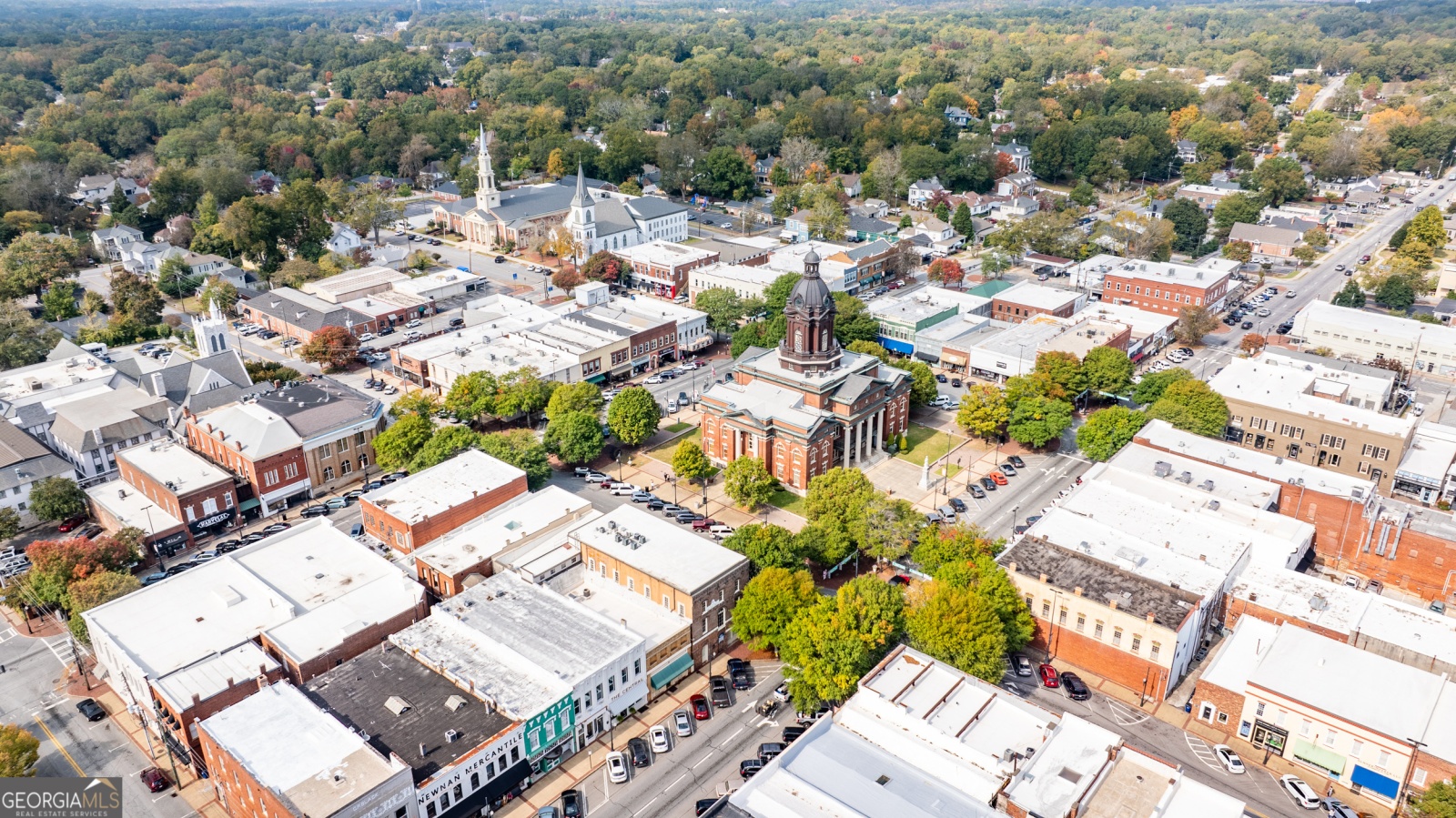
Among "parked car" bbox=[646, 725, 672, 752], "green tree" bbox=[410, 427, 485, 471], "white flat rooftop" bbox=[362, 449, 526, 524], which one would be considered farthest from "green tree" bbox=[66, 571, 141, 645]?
"parked car" bbox=[646, 725, 672, 752]

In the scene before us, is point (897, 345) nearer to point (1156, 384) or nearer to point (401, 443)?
point (1156, 384)

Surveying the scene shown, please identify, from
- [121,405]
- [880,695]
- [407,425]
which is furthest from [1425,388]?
[121,405]

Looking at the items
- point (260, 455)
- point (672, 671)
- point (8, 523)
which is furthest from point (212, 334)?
point (672, 671)

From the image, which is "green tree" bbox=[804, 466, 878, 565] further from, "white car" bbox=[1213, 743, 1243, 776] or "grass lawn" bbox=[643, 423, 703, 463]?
"white car" bbox=[1213, 743, 1243, 776]

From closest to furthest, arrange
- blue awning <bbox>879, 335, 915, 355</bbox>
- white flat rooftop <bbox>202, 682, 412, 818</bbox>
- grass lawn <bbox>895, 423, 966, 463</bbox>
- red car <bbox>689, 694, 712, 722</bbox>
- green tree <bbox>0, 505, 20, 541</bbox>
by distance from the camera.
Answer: white flat rooftop <bbox>202, 682, 412, 818</bbox> → red car <bbox>689, 694, 712, 722</bbox> → green tree <bbox>0, 505, 20, 541</bbox> → grass lawn <bbox>895, 423, 966, 463</bbox> → blue awning <bbox>879, 335, 915, 355</bbox>

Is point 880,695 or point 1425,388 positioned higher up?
point 880,695

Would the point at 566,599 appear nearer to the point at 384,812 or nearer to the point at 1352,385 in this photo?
the point at 384,812
